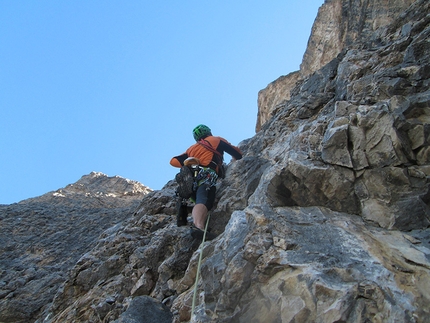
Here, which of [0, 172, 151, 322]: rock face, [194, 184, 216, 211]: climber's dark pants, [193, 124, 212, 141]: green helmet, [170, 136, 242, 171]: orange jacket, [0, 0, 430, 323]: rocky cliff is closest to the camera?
[0, 0, 430, 323]: rocky cliff

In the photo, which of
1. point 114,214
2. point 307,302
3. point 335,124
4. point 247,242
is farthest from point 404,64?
point 114,214

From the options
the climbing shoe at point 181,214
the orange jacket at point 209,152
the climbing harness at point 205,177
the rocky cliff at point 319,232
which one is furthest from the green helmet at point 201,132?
the climbing shoe at point 181,214

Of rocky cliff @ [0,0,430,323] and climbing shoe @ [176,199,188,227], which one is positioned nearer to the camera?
rocky cliff @ [0,0,430,323]

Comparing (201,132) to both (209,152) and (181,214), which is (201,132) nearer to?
(209,152)

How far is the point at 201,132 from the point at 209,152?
89 centimetres

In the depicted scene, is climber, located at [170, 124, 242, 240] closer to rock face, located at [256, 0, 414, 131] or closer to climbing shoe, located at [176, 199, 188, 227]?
climbing shoe, located at [176, 199, 188, 227]

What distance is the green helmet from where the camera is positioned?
8.46m

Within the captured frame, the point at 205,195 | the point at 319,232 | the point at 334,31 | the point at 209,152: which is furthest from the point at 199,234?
the point at 334,31

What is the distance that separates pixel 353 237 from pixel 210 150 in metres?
4.10

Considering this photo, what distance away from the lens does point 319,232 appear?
14.1 feet

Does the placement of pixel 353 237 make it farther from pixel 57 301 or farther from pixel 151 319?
pixel 57 301

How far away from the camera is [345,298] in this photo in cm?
338

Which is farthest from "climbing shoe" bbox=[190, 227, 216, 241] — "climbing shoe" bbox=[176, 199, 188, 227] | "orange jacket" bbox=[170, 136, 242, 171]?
"orange jacket" bbox=[170, 136, 242, 171]

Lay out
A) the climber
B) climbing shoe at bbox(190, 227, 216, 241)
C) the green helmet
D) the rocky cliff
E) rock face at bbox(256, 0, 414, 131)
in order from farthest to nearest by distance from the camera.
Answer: rock face at bbox(256, 0, 414, 131) → the green helmet → the climber → climbing shoe at bbox(190, 227, 216, 241) → the rocky cliff
